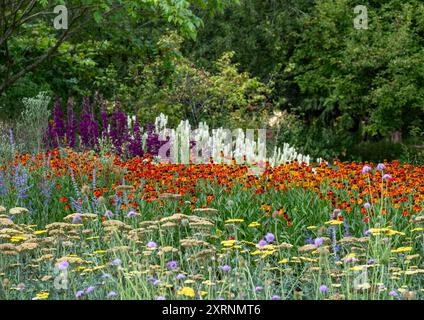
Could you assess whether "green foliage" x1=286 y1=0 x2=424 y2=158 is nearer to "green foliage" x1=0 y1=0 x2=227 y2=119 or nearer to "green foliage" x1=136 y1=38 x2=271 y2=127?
"green foliage" x1=136 y1=38 x2=271 y2=127

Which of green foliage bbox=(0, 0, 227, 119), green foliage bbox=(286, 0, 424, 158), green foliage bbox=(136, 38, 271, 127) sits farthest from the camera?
green foliage bbox=(286, 0, 424, 158)

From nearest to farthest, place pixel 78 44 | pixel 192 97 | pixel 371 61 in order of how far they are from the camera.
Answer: pixel 78 44, pixel 192 97, pixel 371 61

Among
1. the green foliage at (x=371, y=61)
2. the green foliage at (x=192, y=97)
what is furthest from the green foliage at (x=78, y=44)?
the green foliage at (x=371, y=61)

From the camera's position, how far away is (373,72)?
65.8ft

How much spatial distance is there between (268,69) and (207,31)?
2.27 m

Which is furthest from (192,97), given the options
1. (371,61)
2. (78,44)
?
(371,61)

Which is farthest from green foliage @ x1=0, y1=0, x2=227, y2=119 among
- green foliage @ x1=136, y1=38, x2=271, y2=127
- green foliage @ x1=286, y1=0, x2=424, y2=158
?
green foliage @ x1=286, y1=0, x2=424, y2=158

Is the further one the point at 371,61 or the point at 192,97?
the point at 371,61

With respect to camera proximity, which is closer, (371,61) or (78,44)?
(78,44)

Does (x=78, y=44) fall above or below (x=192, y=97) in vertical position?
above

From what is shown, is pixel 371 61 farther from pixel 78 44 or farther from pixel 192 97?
pixel 78 44

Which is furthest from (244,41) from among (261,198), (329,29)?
(261,198)

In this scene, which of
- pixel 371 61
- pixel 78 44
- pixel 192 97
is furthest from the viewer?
pixel 371 61
